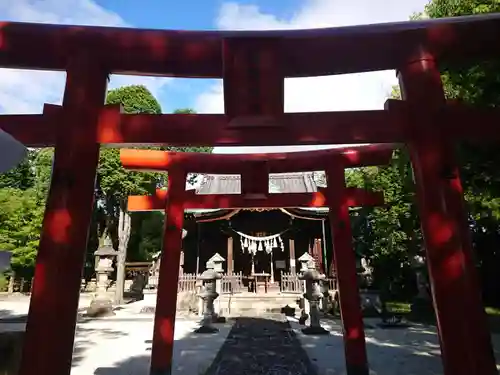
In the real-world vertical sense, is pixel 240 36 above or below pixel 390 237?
below

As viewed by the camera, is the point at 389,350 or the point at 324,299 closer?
the point at 389,350

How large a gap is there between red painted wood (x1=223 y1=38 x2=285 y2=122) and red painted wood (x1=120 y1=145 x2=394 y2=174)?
2731 mm

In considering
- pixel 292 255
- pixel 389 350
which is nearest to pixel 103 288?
pixel 292 255

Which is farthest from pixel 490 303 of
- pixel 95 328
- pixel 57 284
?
pixel 57 284

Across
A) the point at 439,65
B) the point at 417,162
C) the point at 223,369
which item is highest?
the point at 439,65

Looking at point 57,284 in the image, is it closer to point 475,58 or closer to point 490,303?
point 475,58

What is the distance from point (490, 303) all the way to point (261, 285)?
30.7ft

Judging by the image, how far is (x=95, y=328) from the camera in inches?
445

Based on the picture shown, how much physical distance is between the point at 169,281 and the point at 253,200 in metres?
2.02

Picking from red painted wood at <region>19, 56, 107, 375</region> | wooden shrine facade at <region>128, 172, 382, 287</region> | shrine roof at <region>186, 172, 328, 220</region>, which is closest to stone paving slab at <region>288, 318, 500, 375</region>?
red painted wood at <region>19, 56, 107, 375</region>

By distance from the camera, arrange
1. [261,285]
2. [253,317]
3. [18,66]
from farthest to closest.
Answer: [261,285] → [253,317] → [18,66]

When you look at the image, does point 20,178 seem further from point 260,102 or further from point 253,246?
point 260,102

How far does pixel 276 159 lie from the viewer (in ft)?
19.5

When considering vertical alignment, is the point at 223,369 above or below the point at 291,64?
below
